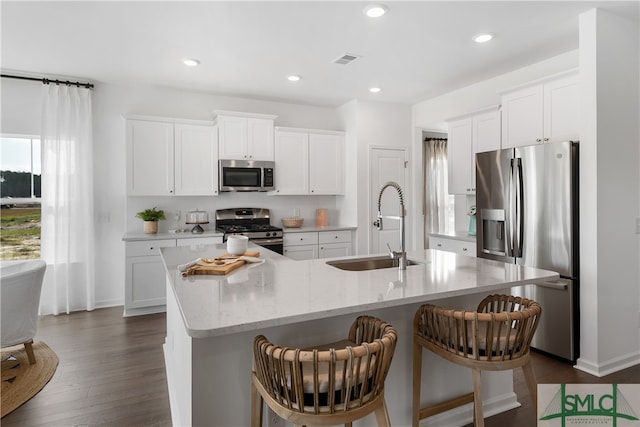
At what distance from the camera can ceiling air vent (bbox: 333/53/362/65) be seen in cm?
362

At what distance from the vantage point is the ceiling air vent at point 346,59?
3.62 m

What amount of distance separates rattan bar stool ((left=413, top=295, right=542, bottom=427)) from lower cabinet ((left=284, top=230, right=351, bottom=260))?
3.15 metres

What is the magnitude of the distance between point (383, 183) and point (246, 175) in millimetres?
Answer: 2016

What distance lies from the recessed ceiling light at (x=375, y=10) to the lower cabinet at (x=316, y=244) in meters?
2.84

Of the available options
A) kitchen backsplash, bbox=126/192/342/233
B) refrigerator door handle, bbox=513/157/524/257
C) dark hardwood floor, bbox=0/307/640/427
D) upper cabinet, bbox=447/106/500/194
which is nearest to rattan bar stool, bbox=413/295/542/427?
dark hardwood floor, bbox=0/307/640/427

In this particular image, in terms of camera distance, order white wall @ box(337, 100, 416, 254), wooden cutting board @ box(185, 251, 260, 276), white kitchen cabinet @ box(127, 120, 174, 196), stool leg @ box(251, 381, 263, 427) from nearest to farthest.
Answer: stool leg @ box(251, 381, 263, 427)
wooden cutting board @ box(185, 251, 260, 276)
white kitchen cabinet @ box(127, 120, 174, 196)
white wall @ box(337, 100, 416, 254)

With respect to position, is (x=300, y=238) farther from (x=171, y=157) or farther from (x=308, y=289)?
(x=308, y=289)

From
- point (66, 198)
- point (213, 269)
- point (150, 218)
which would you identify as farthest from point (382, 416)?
point (66, 198)

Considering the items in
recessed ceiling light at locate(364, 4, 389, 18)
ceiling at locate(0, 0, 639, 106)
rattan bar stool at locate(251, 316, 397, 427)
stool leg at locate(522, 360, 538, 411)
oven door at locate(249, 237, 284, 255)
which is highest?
ceiling at locate(0, 0, 639, 106)

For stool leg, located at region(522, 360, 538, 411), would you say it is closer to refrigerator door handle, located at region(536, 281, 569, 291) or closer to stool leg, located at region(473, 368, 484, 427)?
stool leg, located at region(473, 368, 484, 427)

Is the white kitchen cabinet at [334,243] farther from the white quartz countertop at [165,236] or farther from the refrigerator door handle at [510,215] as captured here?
the refrigerator door handle at [510,215]

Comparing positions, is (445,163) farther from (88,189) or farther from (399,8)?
(88,189)

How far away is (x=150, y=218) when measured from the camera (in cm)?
436

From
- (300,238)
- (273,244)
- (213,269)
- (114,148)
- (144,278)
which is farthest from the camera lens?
(300,238)
